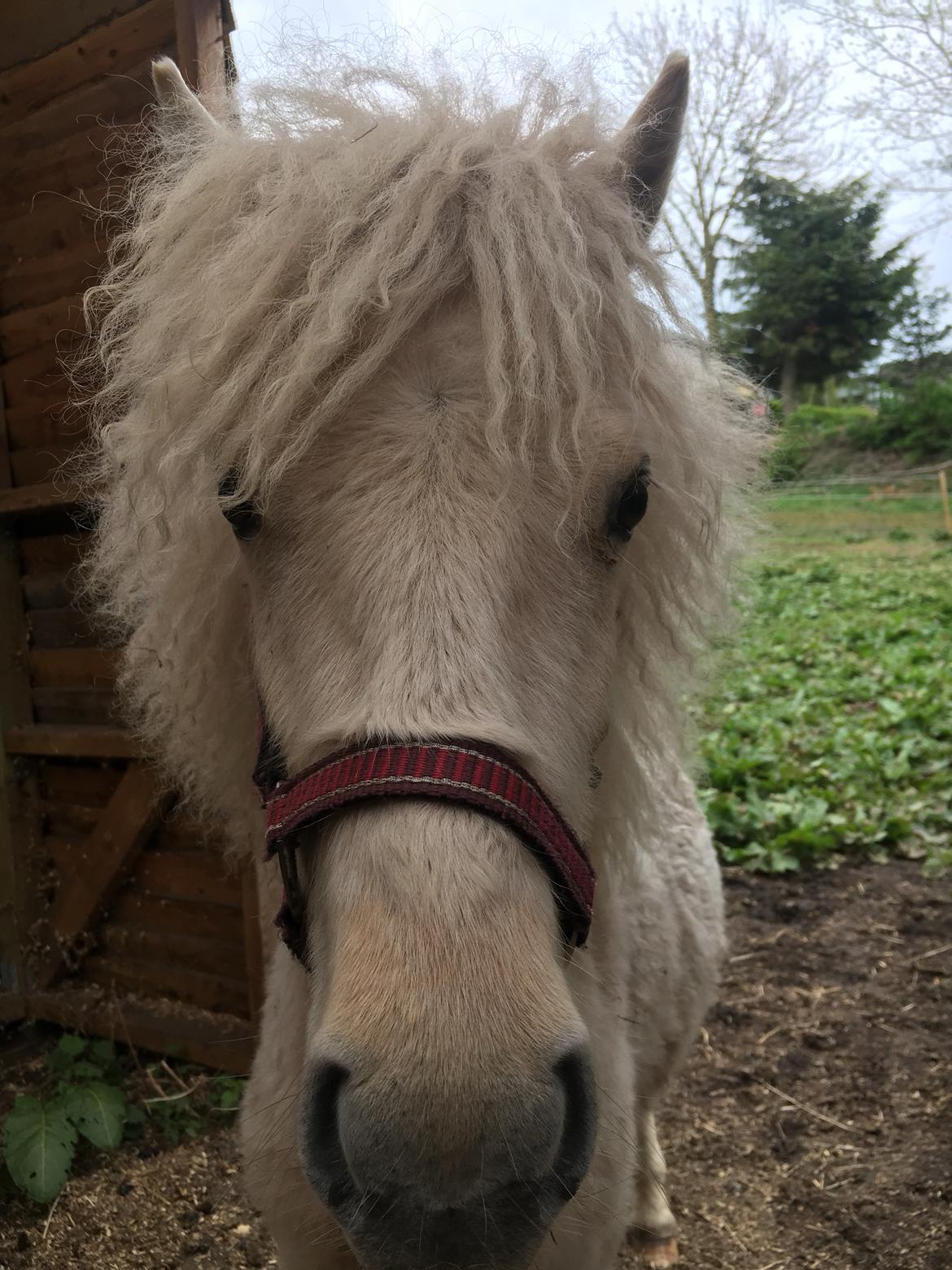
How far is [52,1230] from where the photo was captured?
3006 mm

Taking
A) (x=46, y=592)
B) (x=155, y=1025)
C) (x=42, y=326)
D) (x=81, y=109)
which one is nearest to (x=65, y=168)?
(x=81, y=109)

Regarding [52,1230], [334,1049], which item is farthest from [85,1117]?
[334,1049]

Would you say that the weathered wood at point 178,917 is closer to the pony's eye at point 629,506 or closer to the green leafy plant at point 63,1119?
the green leafy plant at point 63,1119

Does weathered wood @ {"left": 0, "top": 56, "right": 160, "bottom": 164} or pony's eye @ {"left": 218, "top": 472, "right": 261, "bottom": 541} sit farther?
weathered wood @ {"left": 0, "top": 56, "right": 160, "bottom": 164}

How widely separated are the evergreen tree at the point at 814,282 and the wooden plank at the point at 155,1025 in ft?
29.9

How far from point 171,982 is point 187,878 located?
1.70ft

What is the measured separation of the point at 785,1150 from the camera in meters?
3.35

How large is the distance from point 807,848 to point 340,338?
197 inches

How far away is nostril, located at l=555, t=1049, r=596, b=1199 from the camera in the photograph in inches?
41.6

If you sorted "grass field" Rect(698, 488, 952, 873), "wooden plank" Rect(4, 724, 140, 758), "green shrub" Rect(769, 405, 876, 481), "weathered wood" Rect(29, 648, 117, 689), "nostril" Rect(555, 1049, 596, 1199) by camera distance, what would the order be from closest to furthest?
"nostril" Rect(555, 1049, 596, 1199) → "wooden plank" Rect(4, 724, 140, 758) → "weathered wood" Rect(29, 648, 117, 689) → "grass field" Rect(698, 488, 952, 873) → "green shrub" Rect(769, 405, 876, 481)

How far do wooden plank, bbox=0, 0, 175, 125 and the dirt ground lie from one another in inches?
162

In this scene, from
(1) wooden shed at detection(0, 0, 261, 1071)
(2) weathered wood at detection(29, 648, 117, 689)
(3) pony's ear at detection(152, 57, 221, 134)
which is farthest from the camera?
(2) weathered wood at detection(29, 648, 117, 689)

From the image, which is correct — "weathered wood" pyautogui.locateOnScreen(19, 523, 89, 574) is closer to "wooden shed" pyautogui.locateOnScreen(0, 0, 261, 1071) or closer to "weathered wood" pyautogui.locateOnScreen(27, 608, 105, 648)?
"wooden shed" pyautogui.locateOnScreen(0, 0, 261, 1071)

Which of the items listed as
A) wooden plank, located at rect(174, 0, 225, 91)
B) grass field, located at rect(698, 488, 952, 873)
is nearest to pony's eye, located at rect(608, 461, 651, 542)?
grass field, located at rect(698, 488, 952, 873)
